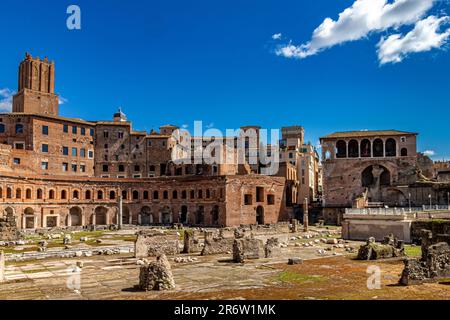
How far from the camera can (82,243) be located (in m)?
35.1

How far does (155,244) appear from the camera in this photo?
26.6 metres

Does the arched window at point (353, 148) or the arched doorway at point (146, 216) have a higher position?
the arched window at point (353, 148)

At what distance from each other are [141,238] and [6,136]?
4448 centimetres

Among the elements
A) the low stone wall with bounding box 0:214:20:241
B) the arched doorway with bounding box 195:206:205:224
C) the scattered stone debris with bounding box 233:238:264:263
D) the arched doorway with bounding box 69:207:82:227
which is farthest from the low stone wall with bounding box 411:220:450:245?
the arched doorway with bounding box 69:207:82:227

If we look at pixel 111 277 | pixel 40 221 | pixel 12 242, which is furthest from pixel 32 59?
pixel 111 277

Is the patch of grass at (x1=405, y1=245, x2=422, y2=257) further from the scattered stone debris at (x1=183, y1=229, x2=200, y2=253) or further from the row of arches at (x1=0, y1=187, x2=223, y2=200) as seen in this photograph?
the row of arches at (x1=0, y1=187, x2=223, y2=200)

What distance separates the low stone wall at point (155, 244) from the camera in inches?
1015

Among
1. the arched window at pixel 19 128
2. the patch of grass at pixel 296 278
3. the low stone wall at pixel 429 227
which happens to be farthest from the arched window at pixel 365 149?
the arched window at pixel 19 128

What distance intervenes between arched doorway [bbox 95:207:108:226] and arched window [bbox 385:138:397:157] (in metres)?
46.4

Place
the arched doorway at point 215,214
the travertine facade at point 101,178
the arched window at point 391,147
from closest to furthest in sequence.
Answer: the travertine facade at point 101,178
the arched doorway at point 215,214
the arched window at point 391,147

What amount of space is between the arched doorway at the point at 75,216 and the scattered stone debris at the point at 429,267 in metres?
52.8

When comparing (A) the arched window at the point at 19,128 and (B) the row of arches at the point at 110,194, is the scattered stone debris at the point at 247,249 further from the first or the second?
(A) the arched window at the point at 19,128

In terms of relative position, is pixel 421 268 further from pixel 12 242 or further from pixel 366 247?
pixel 12 242

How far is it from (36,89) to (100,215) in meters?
24.2
